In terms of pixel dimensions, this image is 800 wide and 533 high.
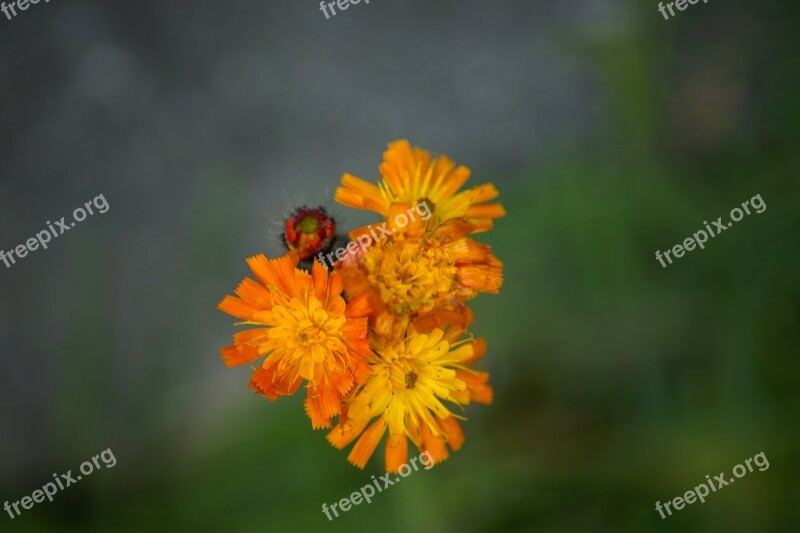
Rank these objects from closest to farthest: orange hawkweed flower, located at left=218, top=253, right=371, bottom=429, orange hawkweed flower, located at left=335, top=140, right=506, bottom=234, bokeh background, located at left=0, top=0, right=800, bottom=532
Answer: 1. orange hawkweed flower, located at left=218, top=253, right=371, bottom=429
2. orange hawkweed flower, located at left=335, top=140, right=506, bottom=234
3. bokeh background, located at left=0, top=0, right=800, bottom=532

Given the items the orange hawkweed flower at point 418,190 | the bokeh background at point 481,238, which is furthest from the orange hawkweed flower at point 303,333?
the bokeh background at point 481,238

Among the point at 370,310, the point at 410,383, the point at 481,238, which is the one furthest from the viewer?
the point at 481,238

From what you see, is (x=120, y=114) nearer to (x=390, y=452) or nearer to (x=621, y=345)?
(x=390, y=452)

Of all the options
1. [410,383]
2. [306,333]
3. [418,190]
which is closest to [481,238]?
[418,190]

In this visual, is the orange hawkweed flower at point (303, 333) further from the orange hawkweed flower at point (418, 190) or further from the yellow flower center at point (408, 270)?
the orange hawkweed flower at point (418, 190)

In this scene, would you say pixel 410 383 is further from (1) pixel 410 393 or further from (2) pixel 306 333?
(2) pixel 306 333

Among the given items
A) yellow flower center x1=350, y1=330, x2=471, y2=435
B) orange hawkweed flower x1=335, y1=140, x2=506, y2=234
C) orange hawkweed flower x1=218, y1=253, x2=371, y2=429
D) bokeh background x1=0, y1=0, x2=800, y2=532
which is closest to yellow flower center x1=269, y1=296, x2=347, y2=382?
orange hawkweed flower x1=218, y1=253, x2=371, y2=429

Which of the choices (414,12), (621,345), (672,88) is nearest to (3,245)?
(414,12)

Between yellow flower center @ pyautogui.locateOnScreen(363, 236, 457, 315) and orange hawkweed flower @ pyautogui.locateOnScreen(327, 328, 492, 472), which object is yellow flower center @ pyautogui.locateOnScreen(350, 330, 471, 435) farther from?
yellow flower center @ pyautogui.locateOnScreen(363, 236, 457, 315)
